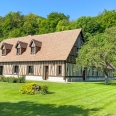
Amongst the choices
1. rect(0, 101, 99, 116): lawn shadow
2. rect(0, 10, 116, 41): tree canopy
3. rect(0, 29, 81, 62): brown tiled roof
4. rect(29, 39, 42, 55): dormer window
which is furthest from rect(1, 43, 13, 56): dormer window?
rect(0, 10, 116, 41): tree canopy

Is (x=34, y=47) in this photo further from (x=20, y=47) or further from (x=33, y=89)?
(x=33, y=89)

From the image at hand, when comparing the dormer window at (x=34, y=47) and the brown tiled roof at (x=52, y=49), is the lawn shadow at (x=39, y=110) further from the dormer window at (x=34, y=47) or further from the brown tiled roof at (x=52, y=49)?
the dormer window at (x=34, y=47)

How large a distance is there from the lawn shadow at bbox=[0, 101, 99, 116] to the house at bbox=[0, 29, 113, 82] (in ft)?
58.7

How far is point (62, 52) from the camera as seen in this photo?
30.4 m

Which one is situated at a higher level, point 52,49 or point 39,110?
point 52,49

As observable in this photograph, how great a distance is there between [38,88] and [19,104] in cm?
370

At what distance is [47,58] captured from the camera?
30781 millimetres

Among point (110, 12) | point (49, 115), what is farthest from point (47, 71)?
point (110, 12)

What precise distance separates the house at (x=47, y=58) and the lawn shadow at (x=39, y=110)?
17.9 meters

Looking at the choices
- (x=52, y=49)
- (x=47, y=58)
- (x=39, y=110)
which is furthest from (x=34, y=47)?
(x=39, y=110)

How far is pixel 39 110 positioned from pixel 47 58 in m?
20.8

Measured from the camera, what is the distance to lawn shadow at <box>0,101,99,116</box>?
31.3 feet

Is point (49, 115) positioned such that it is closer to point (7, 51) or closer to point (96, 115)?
point (96, 115)

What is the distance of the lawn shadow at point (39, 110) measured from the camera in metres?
9.55
